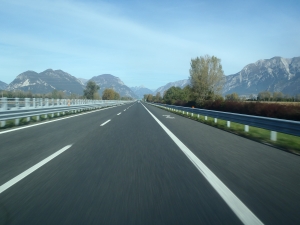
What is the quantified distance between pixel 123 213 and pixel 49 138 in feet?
26.2

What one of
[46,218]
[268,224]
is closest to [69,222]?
[46,218]

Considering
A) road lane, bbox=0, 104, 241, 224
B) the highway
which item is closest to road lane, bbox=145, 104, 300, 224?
the highway

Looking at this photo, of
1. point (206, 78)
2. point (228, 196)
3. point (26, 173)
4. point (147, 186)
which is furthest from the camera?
point (206, 78)

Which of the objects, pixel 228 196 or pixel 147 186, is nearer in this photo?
pixel 228 196

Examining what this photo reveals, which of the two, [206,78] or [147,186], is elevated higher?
[206,78]

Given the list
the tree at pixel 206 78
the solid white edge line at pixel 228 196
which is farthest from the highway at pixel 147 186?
the tree at pixel 206 78

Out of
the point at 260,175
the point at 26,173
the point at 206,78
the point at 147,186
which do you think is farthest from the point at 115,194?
the point at 206,78

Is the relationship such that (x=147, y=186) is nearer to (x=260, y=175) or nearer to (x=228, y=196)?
(x=228, y=196)

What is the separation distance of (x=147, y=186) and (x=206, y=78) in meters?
51.5

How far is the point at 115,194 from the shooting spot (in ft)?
14.9

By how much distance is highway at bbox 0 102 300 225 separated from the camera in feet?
12.2

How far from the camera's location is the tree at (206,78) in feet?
178

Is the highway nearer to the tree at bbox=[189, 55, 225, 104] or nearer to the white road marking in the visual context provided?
the white road marking

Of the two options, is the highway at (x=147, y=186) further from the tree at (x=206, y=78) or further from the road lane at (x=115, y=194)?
the tree at (x=206, y=78)
